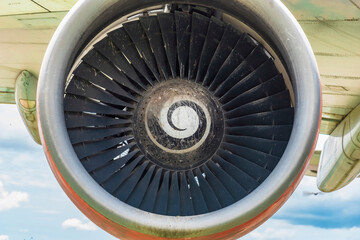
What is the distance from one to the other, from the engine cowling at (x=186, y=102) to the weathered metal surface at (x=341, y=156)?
227 centimetres

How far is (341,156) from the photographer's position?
18.3 feet

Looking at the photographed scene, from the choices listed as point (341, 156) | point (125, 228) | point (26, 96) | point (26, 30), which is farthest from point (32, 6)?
point (341, 156)

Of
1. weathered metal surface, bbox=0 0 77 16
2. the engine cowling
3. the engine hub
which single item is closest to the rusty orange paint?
the engine cowling

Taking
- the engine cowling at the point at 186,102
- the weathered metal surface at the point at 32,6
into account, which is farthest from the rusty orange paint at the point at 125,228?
the weathered metal surface at the point at 32,6

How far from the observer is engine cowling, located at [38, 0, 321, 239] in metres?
2.95

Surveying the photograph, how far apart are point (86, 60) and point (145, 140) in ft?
1.90

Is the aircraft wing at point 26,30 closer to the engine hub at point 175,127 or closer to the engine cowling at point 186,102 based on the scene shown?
the engine cowling at point 186,102

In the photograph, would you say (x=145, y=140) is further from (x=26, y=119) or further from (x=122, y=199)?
(x=26, y=119)

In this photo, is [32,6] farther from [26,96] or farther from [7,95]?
[7,95]

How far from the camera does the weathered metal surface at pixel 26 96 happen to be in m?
4.92

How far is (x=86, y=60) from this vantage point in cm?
327

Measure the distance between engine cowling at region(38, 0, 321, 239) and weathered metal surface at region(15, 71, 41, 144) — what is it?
1711mm

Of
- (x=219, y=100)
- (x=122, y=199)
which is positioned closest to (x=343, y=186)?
(x=219, y=100)

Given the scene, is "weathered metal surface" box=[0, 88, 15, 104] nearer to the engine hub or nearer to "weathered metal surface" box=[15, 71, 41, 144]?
"weathered metal surface" box=[15, 71, 41, 144]
